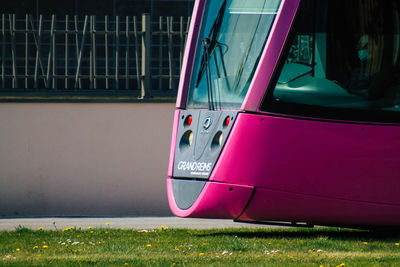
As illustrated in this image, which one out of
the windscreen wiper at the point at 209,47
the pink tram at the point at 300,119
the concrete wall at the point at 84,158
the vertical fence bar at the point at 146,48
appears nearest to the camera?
the pink tram at the point at 300,119

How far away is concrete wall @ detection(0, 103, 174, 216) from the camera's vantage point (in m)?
11.4

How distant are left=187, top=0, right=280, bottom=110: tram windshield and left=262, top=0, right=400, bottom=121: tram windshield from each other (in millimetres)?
310

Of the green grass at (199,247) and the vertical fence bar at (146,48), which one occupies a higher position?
the vertical fence bar at (146,48)

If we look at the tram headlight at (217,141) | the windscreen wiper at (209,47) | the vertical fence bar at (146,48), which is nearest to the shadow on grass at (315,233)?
the tram headlight at (217,141)

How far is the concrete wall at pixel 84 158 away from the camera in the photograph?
1141 cm

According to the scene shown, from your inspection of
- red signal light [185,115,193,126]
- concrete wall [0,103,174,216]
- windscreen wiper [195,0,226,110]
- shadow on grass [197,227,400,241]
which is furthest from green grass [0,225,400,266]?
concrete wall [0,103,174,216]

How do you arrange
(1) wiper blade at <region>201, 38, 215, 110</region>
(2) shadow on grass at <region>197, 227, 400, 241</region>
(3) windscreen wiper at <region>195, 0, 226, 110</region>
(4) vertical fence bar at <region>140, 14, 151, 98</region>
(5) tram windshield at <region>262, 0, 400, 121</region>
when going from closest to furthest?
1. (5) tram windshield at <region>262, 0, 400, 121</region>
2. (1) wiper blade at <region>201, 38, 215, 110</region>
3. (3) windscreen wiper at <region>195, 0, 226, 110</region>
4. (2) shadow on grass at <region>197, 227, 400, 241</region>
5. (4) vertical fence bar at <region>140, 14, 151, 98</region>

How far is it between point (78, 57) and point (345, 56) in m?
4.05

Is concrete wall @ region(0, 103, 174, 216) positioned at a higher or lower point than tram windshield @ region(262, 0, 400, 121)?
lower

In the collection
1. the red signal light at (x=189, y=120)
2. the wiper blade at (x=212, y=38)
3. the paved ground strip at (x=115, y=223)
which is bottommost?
the paved ground strip at (x=115, y=223)

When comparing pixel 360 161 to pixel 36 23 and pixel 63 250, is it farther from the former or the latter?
pixel 36 23

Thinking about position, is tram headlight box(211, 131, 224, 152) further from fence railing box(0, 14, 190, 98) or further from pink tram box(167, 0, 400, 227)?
fence railing box(0, 14, 190, 98)

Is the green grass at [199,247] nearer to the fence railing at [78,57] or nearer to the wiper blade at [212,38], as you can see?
the wiper blade at [212,38]

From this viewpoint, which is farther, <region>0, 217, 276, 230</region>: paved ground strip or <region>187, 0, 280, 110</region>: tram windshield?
<region>0, 217, 276, 230</region>: paved ground strip
